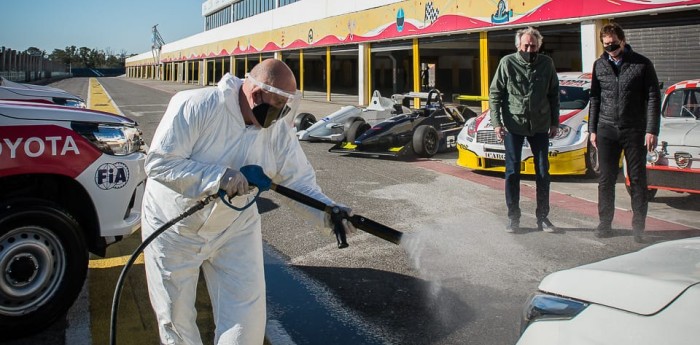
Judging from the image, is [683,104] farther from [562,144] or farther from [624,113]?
[624,113]

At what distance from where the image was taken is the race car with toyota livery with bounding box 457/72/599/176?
8758mm

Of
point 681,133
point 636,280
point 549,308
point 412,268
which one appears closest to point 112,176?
point 412,268

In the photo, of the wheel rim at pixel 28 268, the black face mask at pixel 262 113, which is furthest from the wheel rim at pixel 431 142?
the black face mask at pixel 262 113

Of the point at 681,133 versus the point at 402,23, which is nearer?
the point at 681,133

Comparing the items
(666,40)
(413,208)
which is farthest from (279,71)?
(666,40)

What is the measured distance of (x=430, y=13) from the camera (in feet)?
71.3

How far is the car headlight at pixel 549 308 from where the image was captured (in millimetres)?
1840

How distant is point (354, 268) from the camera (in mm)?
4973

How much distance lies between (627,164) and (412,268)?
246cm

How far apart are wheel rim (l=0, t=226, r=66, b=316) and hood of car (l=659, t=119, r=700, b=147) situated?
634cm

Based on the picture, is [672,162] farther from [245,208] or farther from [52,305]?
[52,305]

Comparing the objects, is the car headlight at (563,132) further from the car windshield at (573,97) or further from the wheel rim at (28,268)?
the wheel rim at (28,268)

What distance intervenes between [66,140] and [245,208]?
5.45 ft

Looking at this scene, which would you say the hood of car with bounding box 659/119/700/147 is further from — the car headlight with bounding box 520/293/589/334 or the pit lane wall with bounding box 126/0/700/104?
the pit lane wall with bounding box 126/0/700/104
